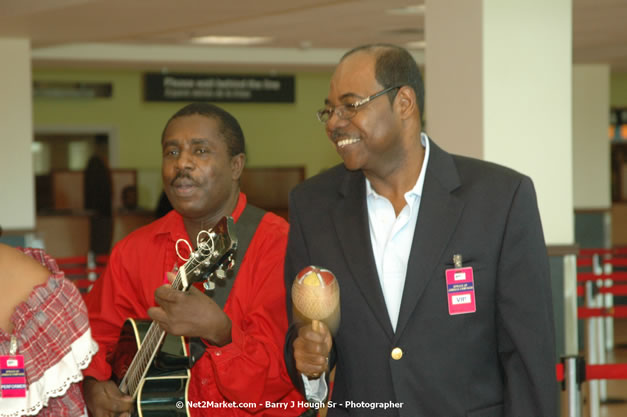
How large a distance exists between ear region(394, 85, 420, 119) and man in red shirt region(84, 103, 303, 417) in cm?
72

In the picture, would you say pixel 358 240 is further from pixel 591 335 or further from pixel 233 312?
pixel 591 335

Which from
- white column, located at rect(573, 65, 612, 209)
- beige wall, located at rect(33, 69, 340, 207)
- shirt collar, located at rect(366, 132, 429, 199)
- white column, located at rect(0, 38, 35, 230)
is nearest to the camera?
shirt collar, located at rect(366, 132, 429, 199)

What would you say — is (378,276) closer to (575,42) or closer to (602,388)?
(602,388)

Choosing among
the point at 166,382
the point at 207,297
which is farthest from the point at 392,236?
the point at 166,382

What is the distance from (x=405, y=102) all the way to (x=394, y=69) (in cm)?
9

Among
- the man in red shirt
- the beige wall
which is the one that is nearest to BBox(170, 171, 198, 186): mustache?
the man in red shirt

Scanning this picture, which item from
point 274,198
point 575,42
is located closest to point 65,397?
point 575,42

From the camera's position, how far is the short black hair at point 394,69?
2371 millimetres

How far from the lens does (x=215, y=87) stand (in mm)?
14562

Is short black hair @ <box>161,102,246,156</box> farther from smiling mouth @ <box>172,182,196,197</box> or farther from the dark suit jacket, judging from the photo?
the dark suit jacket

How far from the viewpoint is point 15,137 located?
995 centimetres

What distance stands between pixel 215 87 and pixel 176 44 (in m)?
2.40

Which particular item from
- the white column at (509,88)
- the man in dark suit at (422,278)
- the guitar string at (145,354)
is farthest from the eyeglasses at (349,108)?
the white column at (509,88)

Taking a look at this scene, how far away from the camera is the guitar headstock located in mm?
2494
